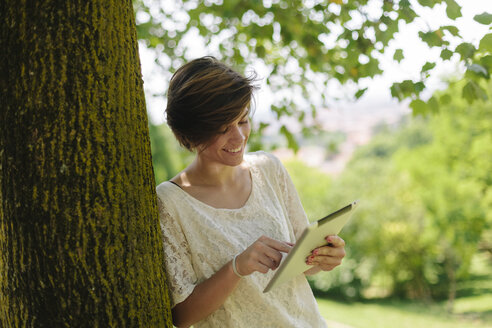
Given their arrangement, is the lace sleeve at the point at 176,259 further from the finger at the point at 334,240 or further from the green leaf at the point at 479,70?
the green leaf at the point at 479,70

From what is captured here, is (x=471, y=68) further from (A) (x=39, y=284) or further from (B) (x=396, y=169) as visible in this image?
(B) (x=396, y=169)

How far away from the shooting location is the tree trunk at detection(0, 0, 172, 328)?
4.67ft

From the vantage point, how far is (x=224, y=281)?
1.77m

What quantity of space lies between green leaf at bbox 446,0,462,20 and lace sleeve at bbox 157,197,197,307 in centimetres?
157

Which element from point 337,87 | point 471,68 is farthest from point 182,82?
point 337,87

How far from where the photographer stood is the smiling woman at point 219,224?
1.80 meters

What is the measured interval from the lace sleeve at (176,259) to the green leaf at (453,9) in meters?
1.57

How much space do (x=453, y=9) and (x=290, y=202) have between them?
1166mm

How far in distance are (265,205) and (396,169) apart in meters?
22.7

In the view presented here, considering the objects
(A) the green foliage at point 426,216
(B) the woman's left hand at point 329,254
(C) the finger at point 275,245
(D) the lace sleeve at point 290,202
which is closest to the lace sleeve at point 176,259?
(C) the finger at point 275,245

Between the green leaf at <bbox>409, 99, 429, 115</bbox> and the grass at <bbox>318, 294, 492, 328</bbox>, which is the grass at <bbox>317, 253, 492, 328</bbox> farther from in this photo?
the green leaf at <bbox>409, 99, 429, 115</bbox>

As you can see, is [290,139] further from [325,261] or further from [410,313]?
[410,313]

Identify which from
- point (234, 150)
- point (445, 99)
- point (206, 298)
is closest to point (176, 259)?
point (206, 298)

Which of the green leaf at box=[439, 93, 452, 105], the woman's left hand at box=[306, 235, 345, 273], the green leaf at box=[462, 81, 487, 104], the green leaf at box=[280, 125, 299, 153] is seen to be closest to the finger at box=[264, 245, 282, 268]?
the woman's left hand at box=[306, 235, 345, 273]
